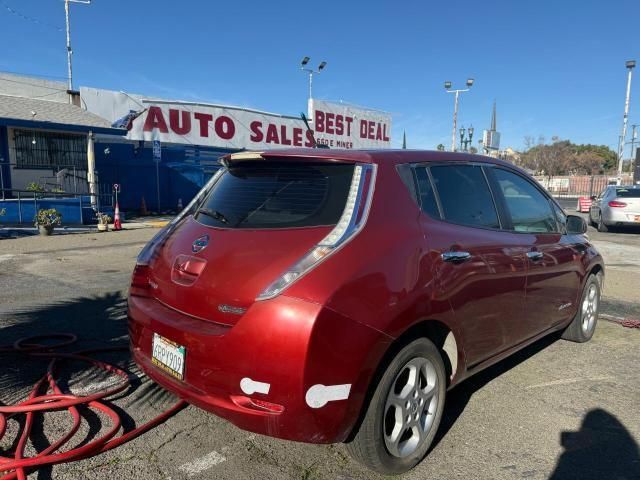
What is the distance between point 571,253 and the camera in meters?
4.37

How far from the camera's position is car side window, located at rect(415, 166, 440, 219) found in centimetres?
296

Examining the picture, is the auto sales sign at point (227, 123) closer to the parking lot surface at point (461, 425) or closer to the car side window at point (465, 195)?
the parking lot surface at point (461, 425)

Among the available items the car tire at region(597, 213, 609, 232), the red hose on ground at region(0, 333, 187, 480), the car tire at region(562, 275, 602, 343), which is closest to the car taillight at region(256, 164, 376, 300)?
the red hose on ground at region(0, 333, 187, 480)

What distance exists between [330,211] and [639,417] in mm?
2649

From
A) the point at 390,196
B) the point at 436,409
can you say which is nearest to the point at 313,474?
the point at 436,409

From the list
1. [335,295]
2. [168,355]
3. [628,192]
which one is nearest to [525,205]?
[335,295]

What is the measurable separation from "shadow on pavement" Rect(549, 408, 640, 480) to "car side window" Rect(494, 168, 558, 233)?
1.43 metres

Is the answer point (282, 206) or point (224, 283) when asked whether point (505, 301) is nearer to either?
point (282, 206)

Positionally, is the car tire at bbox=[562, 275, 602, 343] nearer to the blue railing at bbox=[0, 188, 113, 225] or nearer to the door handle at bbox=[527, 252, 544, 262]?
the door handle at bbox=[527, 252, 544, 262]

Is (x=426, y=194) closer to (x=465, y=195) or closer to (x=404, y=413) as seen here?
(x=465, y=195)

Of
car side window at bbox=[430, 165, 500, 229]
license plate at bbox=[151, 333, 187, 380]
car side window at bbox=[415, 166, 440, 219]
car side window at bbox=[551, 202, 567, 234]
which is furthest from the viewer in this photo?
car side window at bbox=[551, 202, 567, 234]

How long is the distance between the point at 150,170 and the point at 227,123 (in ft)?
13.1

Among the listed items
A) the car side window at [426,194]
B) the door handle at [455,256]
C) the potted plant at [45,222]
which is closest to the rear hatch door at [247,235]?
the car side window at [426,194]

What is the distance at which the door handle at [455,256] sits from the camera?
285 cm
